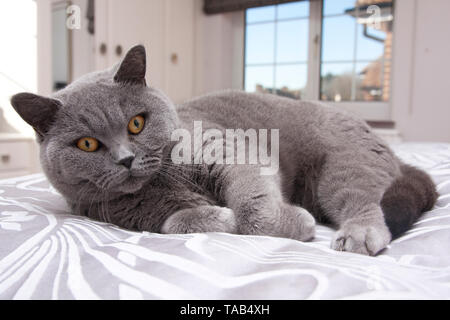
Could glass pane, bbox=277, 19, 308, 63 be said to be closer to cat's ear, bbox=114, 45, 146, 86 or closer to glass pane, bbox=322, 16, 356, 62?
glass pane, bbox=322, 16, 356, 62

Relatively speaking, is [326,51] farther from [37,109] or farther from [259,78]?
[37,109]

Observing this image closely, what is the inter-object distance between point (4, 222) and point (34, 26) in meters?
1.98

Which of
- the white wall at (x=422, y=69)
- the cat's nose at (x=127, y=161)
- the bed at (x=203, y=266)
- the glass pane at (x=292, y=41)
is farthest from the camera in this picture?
the glass pane at (x=292, y=41)

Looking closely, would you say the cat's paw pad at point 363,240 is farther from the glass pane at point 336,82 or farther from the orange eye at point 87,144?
the glass pane at point 336,82

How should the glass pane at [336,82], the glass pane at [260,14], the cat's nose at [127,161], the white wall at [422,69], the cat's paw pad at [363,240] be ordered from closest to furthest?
the cat's paw pad at [363,240], the cat's nose at [127,161], the white wall at [422,69], the glass pane at [336,82], the glass pane at [260,14]

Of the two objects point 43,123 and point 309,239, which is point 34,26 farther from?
point 309,239

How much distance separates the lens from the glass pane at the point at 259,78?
3.21m

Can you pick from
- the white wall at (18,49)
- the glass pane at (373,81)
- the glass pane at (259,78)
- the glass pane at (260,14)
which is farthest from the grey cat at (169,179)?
the glass pane at (260,14)

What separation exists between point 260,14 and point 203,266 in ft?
10.3

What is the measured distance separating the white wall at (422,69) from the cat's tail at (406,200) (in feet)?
6.22

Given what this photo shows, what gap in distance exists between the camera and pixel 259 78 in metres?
3.28

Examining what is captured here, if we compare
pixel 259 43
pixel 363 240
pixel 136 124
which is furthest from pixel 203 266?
pixel 259 43

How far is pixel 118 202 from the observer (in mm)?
864

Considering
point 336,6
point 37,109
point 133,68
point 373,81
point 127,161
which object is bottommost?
point 127,161
